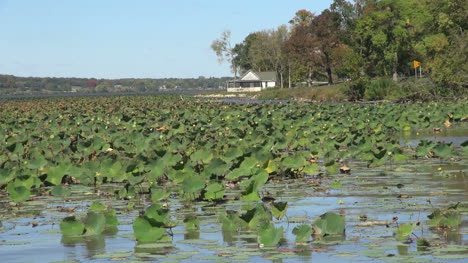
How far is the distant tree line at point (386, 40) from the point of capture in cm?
5531

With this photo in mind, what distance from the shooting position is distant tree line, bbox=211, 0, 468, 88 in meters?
55.3

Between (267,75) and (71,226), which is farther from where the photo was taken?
(267,75)

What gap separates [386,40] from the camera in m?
92.2

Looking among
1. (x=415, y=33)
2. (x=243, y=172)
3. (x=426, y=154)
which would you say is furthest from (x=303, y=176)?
(x=415, y=33)

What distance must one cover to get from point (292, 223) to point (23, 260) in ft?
10.7

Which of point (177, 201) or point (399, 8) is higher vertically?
point (399, 8)

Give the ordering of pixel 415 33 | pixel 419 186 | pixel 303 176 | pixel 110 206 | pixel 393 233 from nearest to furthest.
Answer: pixel 393 233, pixel 110 206, pixel 419 186, pixel 303 176, pixel 415 33

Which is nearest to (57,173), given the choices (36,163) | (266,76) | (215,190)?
(36,163)

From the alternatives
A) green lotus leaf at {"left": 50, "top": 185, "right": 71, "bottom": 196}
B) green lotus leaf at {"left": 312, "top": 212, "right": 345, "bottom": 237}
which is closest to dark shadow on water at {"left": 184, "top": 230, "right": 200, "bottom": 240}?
green lotus leaf at {"left": 312, "top": 212, "right": 345, "bottom": 237}

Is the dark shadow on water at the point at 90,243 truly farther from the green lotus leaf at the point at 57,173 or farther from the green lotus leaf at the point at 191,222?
the green lotus leaf at the point at 57,173

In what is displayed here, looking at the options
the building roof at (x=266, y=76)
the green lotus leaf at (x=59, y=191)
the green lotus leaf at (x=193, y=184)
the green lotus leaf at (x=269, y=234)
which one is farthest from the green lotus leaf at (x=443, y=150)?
the building roof at (x=266, y=76)

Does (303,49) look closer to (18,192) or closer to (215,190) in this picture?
(215,190)

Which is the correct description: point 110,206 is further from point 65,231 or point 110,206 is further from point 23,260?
point 23,260

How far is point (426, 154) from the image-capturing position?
1820cm
